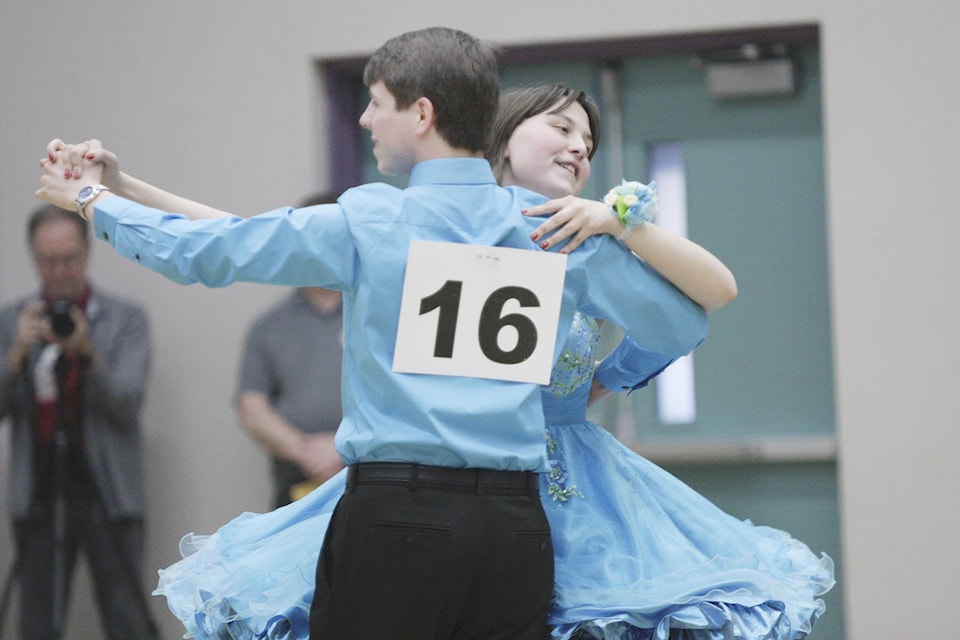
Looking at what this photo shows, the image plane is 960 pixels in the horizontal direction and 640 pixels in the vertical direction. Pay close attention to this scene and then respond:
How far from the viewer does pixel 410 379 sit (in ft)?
6.26

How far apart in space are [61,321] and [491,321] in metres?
2.69

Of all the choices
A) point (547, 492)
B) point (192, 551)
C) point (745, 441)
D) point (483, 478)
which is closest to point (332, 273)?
point (483, 478)

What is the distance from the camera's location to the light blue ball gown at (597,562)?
6.80 feet

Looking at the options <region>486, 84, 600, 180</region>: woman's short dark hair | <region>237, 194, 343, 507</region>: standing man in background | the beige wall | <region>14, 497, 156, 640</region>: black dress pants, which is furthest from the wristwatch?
the beige wall

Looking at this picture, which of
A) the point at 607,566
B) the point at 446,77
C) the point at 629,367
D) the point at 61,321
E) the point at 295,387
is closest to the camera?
the point at 446,77

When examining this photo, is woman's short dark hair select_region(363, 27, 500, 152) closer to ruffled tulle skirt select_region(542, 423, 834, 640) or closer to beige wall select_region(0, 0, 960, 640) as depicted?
ruffled tulle skirt select_region(542, 423, 834, 640)

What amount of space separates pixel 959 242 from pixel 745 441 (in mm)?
987

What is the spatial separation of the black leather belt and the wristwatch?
57cm

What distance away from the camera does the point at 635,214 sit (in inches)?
79.4

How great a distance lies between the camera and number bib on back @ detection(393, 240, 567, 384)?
1925 millimetres

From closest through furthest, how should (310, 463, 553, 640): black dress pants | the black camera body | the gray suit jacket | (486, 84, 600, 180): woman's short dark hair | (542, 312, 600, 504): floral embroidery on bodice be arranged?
(310, 463, 553, 640): black dress pants < (542, 312, 600, 504): floral embroidery on bodice < (486, 84, 600, 180): woman's short dark hair < the black camera body < the gray suit jacket

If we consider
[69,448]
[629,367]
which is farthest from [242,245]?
[69,448]

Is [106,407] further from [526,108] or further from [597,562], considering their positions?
[597,562]

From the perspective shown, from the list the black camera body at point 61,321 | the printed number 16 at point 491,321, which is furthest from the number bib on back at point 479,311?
the black camera body at point 61,321
